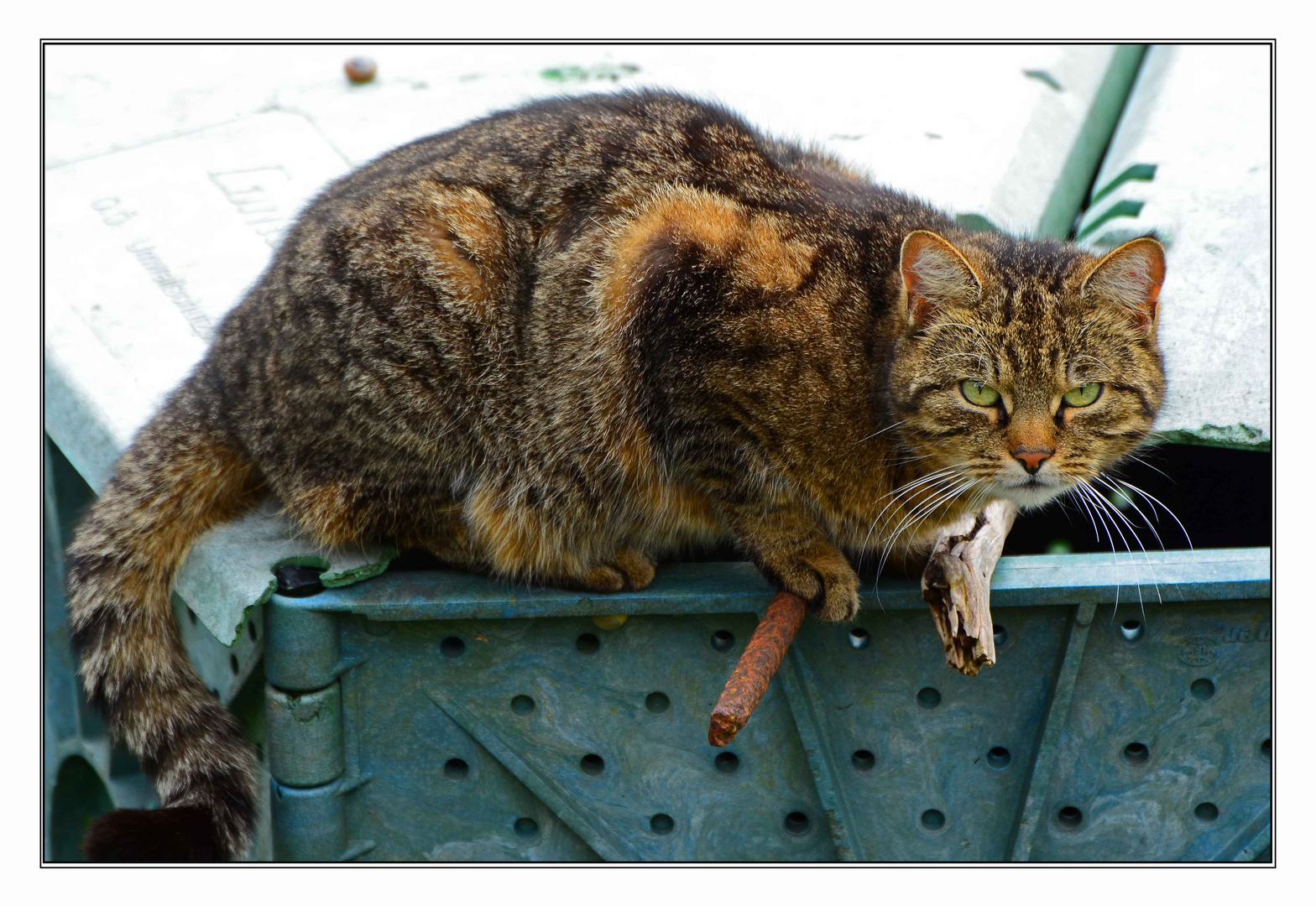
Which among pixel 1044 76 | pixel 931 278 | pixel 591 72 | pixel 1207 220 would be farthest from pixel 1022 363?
pixel 1044 76

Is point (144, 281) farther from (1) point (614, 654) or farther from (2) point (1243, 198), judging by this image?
(2) point (1243, 198)

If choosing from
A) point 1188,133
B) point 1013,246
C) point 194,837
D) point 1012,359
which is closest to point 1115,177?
point 1188,133

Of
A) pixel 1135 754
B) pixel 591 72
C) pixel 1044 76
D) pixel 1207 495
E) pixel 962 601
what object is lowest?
pixel 1135 754

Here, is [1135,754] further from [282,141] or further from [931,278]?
[282,141]

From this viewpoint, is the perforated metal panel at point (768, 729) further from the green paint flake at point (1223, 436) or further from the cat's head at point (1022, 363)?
the green paint flake at point (1223, 436)

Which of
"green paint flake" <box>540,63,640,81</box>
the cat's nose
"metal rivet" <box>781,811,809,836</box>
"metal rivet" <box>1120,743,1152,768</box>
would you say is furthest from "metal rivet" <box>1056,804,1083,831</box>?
"green paint flake" <box>540,63,640,81</box>

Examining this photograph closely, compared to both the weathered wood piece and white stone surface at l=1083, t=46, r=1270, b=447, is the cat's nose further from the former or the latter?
white stone surface at l=1083, t=46, r=1270, b=447

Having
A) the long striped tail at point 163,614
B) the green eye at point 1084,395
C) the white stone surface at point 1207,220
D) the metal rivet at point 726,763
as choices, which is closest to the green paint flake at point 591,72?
the white stone surface at point 1207,220
